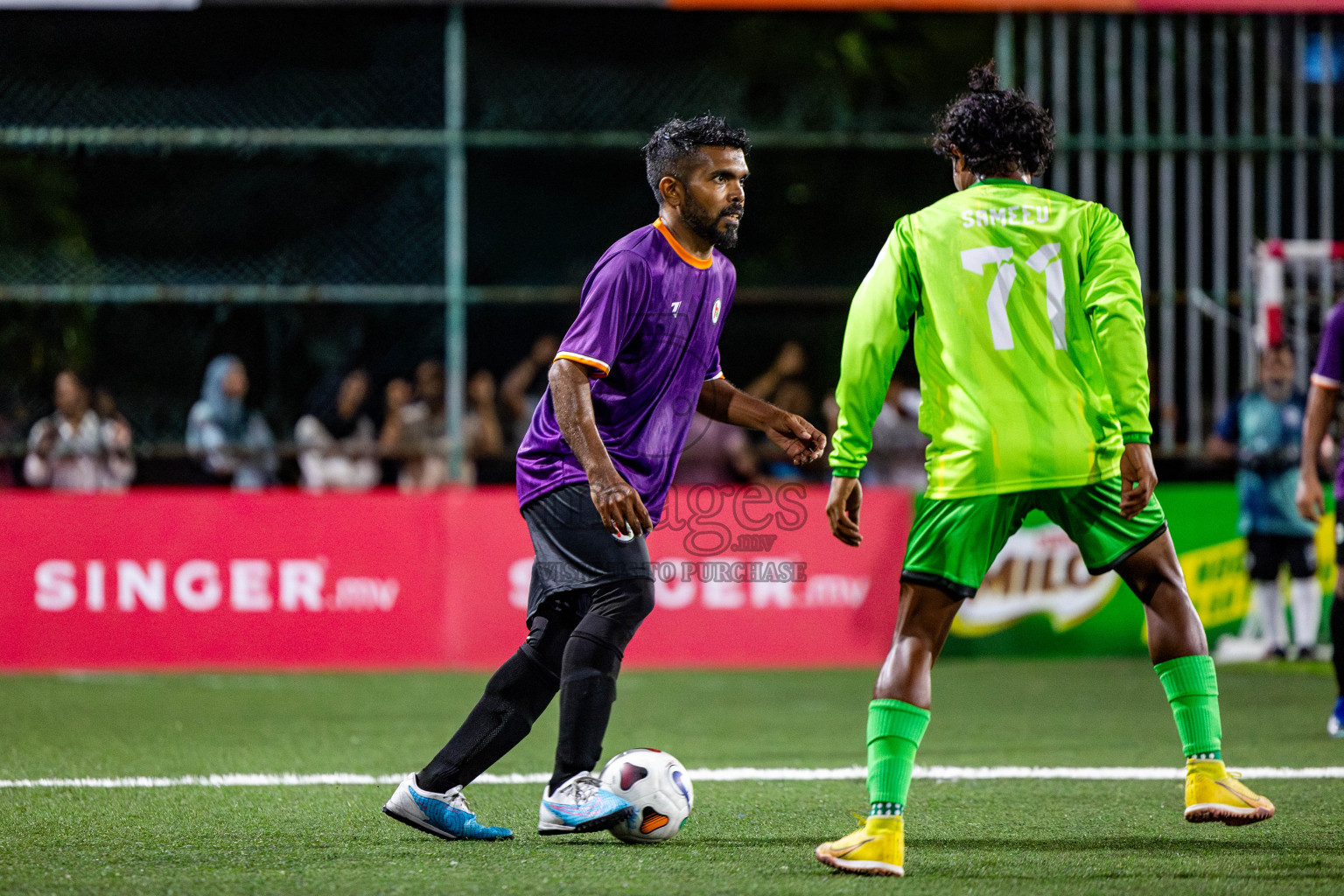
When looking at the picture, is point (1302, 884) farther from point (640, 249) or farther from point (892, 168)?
point (892, 168)

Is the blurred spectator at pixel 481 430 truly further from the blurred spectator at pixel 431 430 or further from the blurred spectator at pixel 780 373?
the blurred spectator at pixel 780 373

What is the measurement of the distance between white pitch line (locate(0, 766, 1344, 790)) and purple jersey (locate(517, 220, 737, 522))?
164 centimetres

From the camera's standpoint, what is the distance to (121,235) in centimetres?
1191

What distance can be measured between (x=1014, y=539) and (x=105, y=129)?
6.60 metres

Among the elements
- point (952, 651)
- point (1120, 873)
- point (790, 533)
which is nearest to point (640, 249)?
point (1120, 873)

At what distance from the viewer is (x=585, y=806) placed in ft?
16.0

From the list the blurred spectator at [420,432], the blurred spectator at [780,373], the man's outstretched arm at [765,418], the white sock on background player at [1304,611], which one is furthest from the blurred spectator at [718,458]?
the man's outstretched arm at [765,418]

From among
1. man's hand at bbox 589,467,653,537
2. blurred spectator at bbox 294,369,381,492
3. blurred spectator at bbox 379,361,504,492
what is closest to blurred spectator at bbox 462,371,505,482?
blurred spectator at bbox 379,361,504,492

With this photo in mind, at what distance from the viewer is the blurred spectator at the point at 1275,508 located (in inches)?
422

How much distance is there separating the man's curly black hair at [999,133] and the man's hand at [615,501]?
4.19 feet

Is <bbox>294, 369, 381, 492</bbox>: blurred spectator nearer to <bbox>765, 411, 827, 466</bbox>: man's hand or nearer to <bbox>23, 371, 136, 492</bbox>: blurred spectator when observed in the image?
<bbox>23, 371, 136, 492</bbox>: blurred spectator

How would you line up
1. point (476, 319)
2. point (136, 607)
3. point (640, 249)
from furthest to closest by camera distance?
point (476, 319)
point (136, 607)
point (640, 249)

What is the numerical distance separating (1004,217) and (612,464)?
4.04ft

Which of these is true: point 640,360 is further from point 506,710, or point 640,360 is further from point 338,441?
point 338,441
